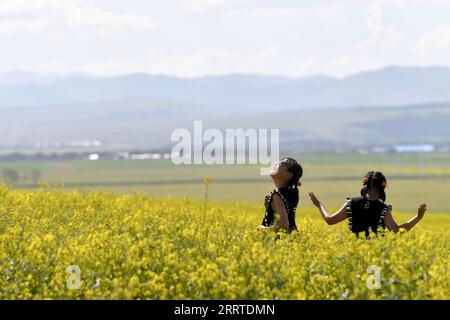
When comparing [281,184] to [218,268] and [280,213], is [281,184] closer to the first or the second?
[280,213]

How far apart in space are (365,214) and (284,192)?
0.87 metres

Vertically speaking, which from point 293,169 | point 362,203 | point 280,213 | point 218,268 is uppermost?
point 293,169

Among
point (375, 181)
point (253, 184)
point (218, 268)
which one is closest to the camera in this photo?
point (218, 268)

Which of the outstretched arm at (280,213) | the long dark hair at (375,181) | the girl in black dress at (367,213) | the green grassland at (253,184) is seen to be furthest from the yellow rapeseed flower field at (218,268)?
the green grassland at (253,184)

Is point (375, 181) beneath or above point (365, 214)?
above

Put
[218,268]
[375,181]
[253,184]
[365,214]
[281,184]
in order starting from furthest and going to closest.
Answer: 1. [253,184]
2. [365,214]
3. [281,184]
4. [375,181]
5. [218,268]

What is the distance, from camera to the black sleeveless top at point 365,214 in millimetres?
11625

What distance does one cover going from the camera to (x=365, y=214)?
38.3ft

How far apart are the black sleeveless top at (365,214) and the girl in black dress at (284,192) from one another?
23.2 inches

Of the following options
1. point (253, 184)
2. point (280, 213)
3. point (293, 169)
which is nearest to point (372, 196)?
point (293, 169)

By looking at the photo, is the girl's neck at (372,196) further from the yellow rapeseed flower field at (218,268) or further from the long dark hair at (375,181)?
the yellow rapeseed flower field at (218,268)

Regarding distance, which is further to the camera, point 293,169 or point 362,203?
point 362,203

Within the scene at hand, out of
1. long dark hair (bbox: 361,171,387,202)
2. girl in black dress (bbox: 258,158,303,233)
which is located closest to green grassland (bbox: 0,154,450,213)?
girl in black dress (bbox: 258,158,303,233)
